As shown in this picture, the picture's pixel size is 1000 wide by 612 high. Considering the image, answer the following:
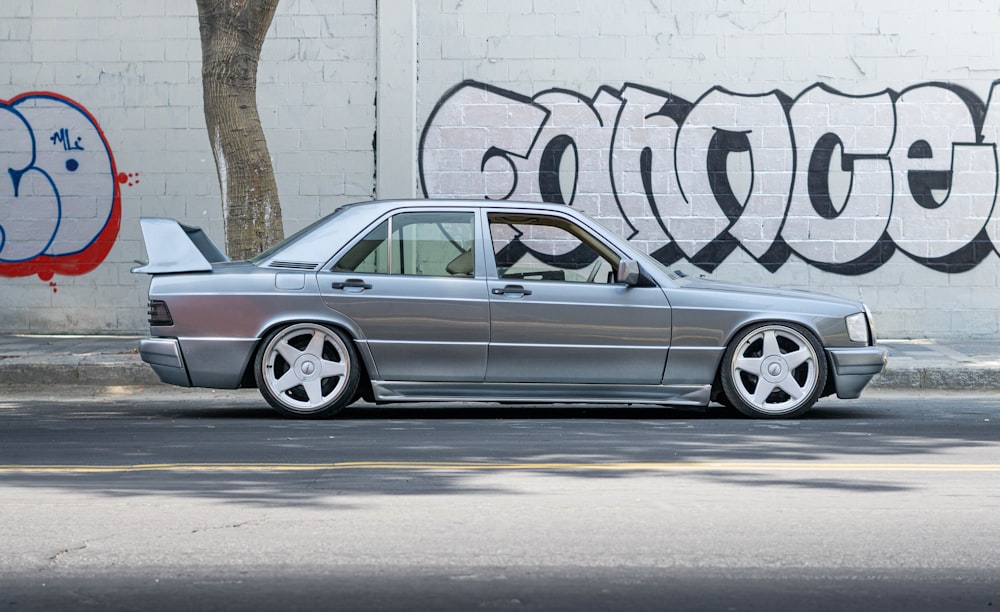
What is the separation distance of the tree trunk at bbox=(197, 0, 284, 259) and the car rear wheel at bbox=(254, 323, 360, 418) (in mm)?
3189

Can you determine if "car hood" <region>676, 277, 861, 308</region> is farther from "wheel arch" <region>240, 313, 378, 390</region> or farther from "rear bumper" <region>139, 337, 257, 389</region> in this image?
"rear bumper" <region>139, 337, 257, 389</region>

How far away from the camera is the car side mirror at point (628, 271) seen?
859 centimetres

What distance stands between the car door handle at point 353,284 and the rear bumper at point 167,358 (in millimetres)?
1102

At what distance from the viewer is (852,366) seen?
8820 mm

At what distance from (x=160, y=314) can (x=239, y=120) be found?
3.32 m

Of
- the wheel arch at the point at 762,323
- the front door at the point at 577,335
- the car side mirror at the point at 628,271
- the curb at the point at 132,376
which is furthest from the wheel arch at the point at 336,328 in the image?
the curb at the point at 132,376

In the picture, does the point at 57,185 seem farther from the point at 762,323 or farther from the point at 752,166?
the point at 762,323

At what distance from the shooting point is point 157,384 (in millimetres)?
11289

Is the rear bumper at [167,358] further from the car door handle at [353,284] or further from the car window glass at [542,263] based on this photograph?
the car window glass at [542,263]

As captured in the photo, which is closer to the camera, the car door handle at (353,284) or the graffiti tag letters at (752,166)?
the car door handle at (353,284)

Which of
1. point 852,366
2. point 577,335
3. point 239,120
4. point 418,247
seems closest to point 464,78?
point 239,120

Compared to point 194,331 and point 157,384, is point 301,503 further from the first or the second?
point 157,384

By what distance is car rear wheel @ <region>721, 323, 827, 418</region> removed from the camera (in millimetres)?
8711

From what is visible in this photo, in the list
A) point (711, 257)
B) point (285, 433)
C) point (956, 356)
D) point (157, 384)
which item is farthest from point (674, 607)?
point (711, 257)
